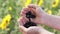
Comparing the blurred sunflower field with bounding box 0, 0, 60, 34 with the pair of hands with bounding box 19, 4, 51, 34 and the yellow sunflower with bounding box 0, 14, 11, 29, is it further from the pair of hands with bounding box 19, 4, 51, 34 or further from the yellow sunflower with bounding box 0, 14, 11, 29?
the pair of hands with bounding box 19, 4, 51, 34

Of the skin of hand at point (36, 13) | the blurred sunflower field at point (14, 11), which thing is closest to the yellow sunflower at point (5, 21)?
the blurred sunflower field at point (14, 11)

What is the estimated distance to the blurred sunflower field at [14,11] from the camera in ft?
9.55

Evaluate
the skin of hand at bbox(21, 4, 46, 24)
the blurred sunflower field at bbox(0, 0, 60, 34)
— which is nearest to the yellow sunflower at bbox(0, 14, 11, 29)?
the blurred sunflower field at bbox(0, 0, 60, 34)

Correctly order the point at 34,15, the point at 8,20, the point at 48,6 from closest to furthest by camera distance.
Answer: the point at 34,15, the point at 8,20, the point at 48,6

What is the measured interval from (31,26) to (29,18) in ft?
0.34

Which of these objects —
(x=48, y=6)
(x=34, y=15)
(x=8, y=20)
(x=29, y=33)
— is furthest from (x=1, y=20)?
(x=29, y=33)

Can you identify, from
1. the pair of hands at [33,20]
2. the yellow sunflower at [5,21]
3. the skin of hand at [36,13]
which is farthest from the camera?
the yellow sunflower at [5,21]

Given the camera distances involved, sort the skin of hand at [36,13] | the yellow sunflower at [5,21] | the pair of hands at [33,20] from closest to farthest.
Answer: the pair of hands at [33,20] < the skin of hand at [36,13] < the yellow sunflower at [5,21]

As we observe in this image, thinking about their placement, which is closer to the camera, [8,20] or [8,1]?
[8,20]

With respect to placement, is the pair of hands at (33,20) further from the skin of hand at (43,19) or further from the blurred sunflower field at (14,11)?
the blurred sunflower field at (14,11)

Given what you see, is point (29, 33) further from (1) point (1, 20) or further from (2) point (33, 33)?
(1) point (1, 20)

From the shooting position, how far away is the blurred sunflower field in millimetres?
2910

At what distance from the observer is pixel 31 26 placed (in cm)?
201

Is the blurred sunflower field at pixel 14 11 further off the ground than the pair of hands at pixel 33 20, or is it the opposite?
the pair of hands at pixel 33 20
